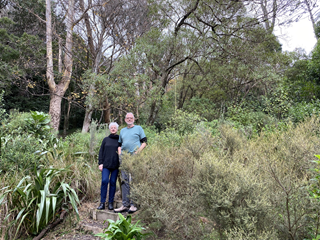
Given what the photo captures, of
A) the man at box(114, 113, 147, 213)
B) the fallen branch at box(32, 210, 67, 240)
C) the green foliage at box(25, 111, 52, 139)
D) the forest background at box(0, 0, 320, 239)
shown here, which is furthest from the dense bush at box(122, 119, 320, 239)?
the green foliage at box(25, 111, 52, 139)

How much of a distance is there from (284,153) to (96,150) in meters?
4.92

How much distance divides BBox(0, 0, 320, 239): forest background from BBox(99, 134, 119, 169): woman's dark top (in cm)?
63

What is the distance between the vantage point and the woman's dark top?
3.84 m

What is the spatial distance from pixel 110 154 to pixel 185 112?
5.84m

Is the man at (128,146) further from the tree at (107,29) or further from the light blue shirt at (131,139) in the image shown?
the tree at (107,29)

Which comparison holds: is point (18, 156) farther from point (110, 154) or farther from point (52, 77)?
point (52, 77)

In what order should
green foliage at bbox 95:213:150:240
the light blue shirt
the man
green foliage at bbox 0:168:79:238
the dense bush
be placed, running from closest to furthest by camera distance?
the dense bush, green foliage at bbox 95:213:150:240, green foliage at bbox 0:168:79:238, the man, the light blue shirt

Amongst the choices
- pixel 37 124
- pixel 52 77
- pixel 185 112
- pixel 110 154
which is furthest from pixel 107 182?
pixel 52 77

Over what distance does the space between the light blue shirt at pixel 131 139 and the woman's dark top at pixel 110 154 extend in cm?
16

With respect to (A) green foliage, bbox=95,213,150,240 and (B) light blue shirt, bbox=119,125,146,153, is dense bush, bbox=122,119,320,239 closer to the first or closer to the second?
(A) green foliage, bbox=95,213,150,240

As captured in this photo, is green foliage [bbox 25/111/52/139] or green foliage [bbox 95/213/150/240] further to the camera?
green foliage [bbox 25/111/52/139]

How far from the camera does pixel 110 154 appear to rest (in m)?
3.89

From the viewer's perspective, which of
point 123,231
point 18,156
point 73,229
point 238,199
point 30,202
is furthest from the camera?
point 18,156

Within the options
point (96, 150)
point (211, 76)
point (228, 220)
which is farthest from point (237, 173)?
point (211, 76)
